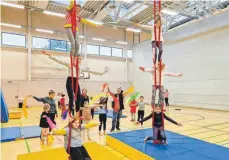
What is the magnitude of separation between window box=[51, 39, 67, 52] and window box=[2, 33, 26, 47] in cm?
198

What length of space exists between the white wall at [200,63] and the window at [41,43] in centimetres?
893

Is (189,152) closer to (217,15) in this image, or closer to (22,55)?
(217,15)

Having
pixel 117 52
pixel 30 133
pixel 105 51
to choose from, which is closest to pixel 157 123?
pixel 30 133

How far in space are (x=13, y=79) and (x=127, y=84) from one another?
9229 mm

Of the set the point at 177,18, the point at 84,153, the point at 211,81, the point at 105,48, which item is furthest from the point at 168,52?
the point at 84,153

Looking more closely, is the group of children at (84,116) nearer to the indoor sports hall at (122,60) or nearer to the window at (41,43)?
the indoor sports hall at (122,60)

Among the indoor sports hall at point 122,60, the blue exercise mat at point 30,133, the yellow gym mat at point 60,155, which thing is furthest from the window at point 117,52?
the yellow gym mat at point 60,155

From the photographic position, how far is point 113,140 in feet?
14.6

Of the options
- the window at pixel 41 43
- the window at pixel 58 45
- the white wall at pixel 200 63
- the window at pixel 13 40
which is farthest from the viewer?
the window at pixel 58 45

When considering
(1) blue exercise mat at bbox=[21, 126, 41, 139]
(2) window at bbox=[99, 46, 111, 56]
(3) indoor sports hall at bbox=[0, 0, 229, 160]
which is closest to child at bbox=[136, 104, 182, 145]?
(3) indoor sports hall at bbox=[0, 0, 229, 160]

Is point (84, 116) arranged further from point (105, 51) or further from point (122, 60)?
point (122, 60)

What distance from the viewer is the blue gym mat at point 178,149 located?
333 centimetres

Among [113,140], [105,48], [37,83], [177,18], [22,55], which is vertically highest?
[177,18]

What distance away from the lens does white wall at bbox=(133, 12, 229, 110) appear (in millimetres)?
10719
